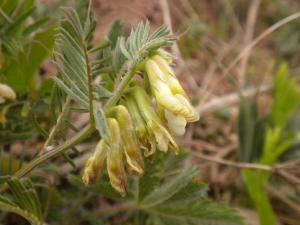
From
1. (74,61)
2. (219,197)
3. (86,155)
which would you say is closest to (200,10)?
(219,197)

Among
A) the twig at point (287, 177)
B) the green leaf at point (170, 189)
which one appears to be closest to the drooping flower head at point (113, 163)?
the green leaf at point (170, 189)

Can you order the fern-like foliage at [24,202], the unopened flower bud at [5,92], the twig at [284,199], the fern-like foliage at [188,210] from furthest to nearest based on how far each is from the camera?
the twig at [284,199] → the fern-like foliage at [188,210] → the unopened flower bud at [5,92] → the fern-like foliage at [24,202]

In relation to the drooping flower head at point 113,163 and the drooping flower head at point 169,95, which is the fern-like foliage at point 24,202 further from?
the drooping flower head at point 169,95

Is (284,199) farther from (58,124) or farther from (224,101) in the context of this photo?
(58,124)

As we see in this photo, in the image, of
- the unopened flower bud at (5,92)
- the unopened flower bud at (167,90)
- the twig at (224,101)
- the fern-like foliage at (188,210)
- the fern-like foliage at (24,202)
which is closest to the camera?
the unopened flower bud at (167,90)

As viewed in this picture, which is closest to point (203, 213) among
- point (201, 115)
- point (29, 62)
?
point (29, 62)

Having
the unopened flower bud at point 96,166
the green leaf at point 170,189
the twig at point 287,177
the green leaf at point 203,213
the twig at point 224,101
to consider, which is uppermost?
the unopened flower bud at point 96,166

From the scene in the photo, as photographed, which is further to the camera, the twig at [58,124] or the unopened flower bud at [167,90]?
the twig at [58,124]
